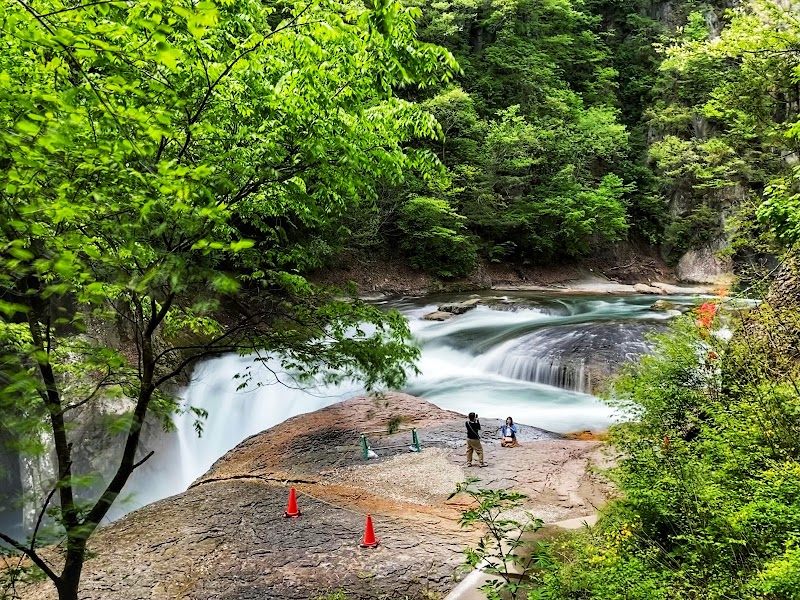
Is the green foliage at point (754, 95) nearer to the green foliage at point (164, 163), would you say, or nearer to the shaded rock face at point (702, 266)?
the shaded rock face at point (702, 266)

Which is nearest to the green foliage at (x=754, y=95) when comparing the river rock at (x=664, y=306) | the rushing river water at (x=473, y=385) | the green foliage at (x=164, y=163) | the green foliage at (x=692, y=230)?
the green foliage at (x=692, y=230)

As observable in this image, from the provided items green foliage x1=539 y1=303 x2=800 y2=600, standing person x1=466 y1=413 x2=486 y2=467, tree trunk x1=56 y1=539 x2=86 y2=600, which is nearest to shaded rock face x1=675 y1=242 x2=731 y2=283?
green foliage x1=539 y1=303 x2=800 y2=600

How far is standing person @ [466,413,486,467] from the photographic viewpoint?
911 cm

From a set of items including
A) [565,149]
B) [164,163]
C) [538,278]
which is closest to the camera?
Result: [164,163]

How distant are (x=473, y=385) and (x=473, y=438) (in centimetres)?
539

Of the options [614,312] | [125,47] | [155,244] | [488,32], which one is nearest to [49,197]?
[155,244]

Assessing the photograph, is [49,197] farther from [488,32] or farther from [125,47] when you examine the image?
[488,32]

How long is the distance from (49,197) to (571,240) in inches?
1204

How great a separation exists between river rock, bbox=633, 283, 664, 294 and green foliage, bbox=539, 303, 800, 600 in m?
19.8

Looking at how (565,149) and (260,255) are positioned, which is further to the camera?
(565,149)

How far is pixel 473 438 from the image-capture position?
919 cm

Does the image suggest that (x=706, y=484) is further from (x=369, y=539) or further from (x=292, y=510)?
(x=292, y=510)

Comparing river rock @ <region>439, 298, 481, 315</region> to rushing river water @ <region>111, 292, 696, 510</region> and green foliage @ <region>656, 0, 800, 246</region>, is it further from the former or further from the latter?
green foliage @ <region>656, 0, 800, 246</region>

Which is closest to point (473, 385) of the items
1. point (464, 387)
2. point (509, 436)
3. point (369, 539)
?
point (464, 387)
